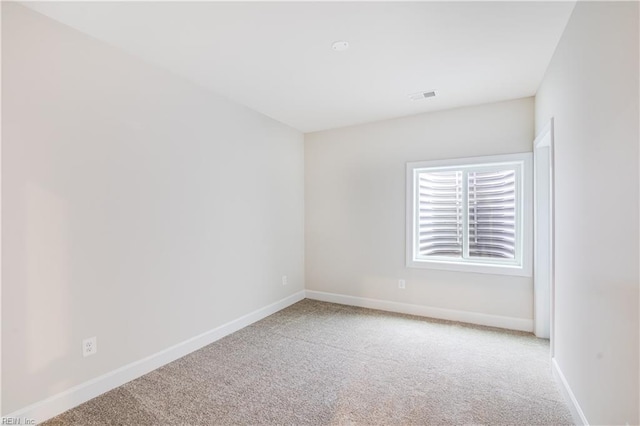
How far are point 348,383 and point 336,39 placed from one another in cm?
255

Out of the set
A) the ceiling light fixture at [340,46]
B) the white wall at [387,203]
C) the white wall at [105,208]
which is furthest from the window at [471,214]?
the white wall at [105,208]

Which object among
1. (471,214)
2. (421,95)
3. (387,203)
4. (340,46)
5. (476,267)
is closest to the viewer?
(340,46)

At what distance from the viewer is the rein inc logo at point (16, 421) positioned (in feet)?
5.76

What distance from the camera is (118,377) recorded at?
2.29 m

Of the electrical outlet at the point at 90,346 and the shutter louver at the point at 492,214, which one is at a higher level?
the shutter louver at the point at 492,214

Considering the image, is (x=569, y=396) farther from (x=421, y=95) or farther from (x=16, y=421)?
(x=16, y=421)

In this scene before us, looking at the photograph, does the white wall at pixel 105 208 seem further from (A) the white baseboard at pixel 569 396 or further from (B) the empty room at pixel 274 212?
(A) the white baseboard at pixel 569 396

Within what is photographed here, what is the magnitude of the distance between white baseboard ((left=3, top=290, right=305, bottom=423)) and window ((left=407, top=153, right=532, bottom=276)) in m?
2.37

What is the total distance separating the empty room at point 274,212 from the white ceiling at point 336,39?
0.06 ft

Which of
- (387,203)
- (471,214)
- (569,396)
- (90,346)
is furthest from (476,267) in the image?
(90,346)

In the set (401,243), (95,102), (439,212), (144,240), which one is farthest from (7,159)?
(439,212)

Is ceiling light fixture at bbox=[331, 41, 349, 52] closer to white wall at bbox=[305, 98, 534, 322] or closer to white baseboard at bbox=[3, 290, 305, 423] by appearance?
white wall at bbox=[305, 98, 534, 322]

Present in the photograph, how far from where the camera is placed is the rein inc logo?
1756 mm

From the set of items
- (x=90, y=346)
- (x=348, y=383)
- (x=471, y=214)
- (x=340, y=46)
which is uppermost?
(x=340, y=46)
